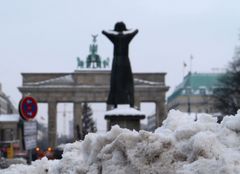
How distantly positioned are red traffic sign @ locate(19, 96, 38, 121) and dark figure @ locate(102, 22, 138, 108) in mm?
7009

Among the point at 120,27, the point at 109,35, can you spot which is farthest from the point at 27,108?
the point at 120,27

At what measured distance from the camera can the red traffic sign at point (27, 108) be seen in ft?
42.7

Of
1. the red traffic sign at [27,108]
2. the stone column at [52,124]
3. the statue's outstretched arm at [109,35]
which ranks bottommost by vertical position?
the stone column at [52,124]

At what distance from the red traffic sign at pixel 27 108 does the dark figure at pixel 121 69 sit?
Answer: 701 centimetres

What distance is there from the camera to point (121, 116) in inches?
711

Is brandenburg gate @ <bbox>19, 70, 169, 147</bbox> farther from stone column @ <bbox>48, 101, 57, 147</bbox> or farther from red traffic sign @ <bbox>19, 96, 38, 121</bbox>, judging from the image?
red traffic sign @ <bbox>19, 96, 38, 121</bbox>

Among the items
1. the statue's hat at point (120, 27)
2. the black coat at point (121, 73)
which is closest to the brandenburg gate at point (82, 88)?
the black coat at point (121, 73)

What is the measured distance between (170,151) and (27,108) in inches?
328

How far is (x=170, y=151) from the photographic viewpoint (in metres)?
5.14

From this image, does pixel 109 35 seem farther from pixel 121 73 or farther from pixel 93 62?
pixel 93 62

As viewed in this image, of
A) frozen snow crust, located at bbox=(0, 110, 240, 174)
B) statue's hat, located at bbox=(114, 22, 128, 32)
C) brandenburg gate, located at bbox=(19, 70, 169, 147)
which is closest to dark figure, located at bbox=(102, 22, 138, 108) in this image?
statue's hat, located at bbox=(114, 22, 128, 32)

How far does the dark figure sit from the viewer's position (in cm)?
2011

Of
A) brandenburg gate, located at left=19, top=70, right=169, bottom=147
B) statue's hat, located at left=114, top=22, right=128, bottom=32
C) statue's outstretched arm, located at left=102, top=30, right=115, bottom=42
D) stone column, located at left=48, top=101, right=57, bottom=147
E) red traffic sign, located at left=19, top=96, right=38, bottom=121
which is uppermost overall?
statue's hat, located at left=114, top=22, right=128, bottom=32

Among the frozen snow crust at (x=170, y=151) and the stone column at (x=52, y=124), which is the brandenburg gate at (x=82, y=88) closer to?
the stone column at (x=52, y=124)
